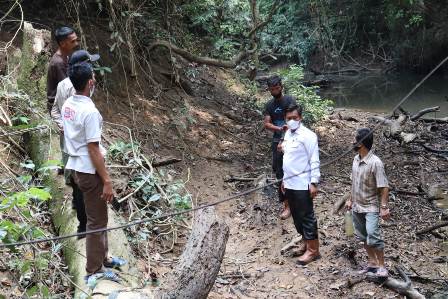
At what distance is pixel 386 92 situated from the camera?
71.2 feet

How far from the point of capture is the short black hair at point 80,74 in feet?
12.7

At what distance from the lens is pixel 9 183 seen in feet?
17.0

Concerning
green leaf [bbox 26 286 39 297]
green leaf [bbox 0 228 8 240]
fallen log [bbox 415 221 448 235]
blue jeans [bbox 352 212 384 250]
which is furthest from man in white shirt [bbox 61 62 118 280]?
fallen log [bbox 415 221 448 235]

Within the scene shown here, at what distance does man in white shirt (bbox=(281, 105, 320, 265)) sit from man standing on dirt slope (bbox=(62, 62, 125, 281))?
2460 millimetres

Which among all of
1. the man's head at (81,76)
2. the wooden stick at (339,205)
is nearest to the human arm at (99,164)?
the man's head at (81,76)

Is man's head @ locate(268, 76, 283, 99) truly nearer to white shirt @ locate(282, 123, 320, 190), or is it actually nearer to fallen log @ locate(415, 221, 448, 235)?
white shirt @ locate(282, 123, 320, 190)

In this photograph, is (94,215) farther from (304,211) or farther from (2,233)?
(304,211)

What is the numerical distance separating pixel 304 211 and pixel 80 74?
10.4 ft

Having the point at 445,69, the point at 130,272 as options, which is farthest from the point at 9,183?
the point at 445,69

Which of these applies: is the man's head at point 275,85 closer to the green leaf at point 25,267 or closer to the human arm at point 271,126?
the human arm at point 271,126

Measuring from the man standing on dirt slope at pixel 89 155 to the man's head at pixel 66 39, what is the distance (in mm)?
972

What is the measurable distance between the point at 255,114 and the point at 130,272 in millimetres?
8251

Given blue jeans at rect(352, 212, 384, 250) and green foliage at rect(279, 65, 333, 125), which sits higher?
blue jeans at rect(352, 212, 384, 250)

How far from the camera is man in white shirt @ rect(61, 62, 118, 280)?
3852 mm
